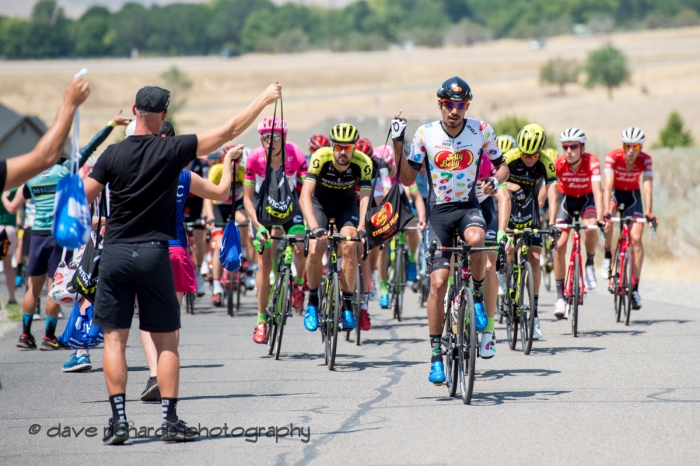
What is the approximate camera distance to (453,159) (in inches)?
343

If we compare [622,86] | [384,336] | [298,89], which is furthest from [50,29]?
[384,336]

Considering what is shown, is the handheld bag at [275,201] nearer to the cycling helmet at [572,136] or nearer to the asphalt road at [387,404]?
the asphalt road at [387,404]

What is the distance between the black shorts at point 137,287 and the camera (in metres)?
6.89

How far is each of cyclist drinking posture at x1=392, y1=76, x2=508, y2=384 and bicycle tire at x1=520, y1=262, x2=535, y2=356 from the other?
2.03 m

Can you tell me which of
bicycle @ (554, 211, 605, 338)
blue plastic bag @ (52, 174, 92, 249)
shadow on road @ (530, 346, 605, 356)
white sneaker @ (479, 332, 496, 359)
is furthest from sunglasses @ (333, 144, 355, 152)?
blue plastic bag @ (52, 174, 92, 249)

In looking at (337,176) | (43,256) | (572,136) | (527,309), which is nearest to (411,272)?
(572,136)

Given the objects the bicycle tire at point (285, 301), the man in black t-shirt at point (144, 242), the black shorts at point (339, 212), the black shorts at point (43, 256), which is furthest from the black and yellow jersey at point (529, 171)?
the man in black t-shirt at point (144, 242)

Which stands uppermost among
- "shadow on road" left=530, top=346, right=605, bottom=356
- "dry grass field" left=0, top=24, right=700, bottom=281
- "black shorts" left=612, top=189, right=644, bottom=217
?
"dry grass field" left=0, top=24, right=700, bottom=281

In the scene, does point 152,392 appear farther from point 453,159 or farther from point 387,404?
point 453,159

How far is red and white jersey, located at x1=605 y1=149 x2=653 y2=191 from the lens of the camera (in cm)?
1402

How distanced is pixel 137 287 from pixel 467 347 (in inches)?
102

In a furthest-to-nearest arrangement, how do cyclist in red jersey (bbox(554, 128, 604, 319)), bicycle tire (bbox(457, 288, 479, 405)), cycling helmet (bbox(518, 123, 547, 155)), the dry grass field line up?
1. the dry grass field
2. cyclist in red jersey (bbox(554, 128, 604, 319))
3. cycling helmet (bbox(518, 123, 547, 155))
4. bicycle tire (bbox(457, 288, 479, 405))

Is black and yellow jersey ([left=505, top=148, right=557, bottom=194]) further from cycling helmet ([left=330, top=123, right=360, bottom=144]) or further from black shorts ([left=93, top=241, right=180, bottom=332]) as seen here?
black shorts ([left=93, top=241, right=180, bottom=332])

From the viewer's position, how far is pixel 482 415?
7.69m
